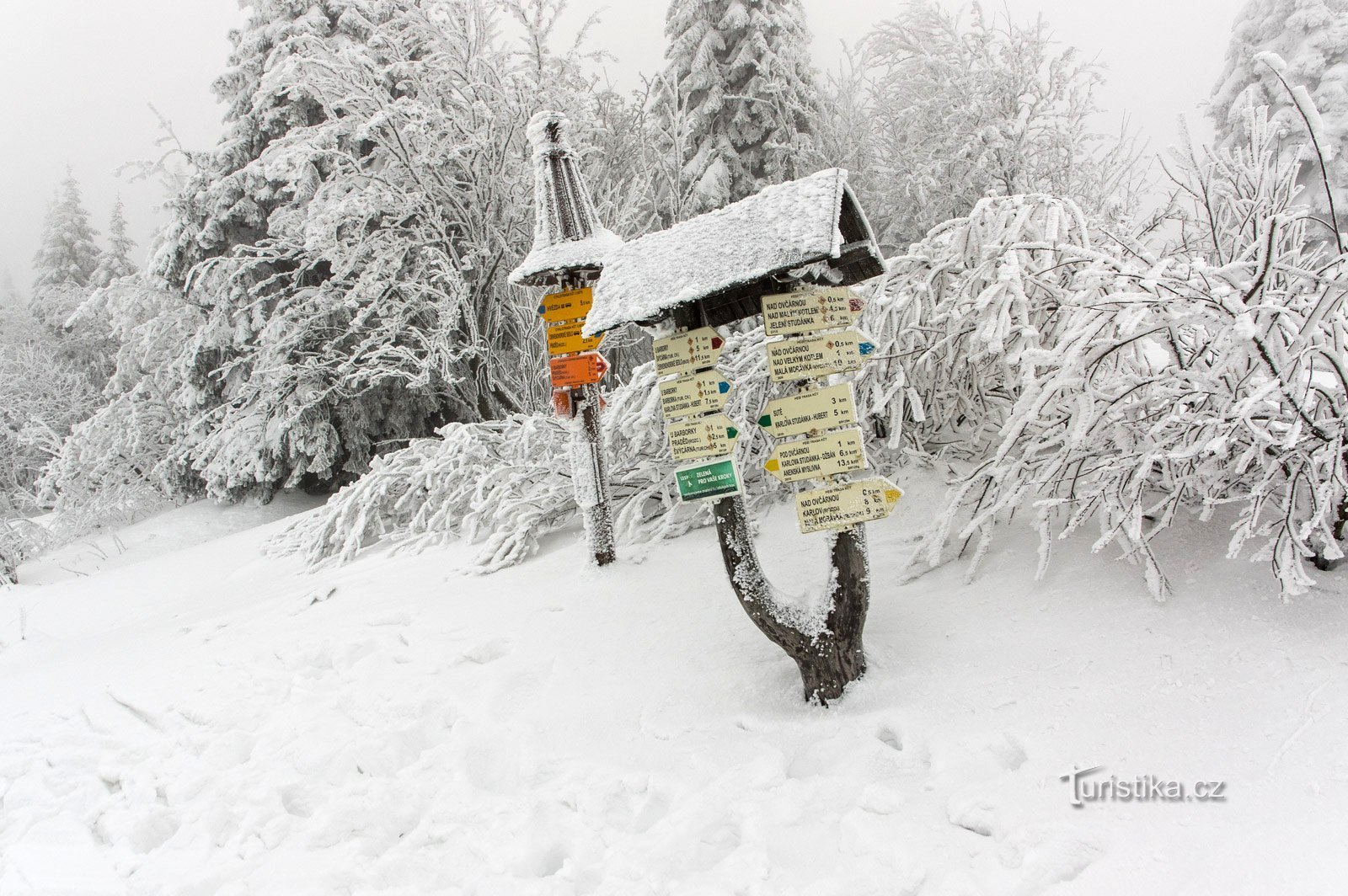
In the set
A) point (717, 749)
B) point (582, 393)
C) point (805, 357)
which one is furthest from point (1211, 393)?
point (582, 393)

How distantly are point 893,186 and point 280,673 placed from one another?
43.9 feet

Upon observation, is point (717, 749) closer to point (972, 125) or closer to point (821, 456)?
point (821, 456)

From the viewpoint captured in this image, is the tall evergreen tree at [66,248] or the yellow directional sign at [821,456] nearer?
the yellow directional sign at [821,456]

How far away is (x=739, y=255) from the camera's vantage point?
9.01 ft

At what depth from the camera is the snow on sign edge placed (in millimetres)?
2604

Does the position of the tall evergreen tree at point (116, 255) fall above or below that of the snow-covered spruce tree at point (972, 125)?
above

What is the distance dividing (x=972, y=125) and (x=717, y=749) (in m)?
12.5

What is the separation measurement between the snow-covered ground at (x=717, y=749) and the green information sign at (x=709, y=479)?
928 mm

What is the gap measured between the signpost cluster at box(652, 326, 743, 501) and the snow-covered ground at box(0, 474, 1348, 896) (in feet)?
3.20

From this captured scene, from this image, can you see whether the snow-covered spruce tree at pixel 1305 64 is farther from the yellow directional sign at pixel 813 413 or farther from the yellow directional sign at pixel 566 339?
the yellow directional sign at pixel 813 413

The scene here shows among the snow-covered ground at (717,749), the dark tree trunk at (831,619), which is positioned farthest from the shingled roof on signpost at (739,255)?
the snow-covered ground at (717,749)

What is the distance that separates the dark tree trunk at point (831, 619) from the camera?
2.95m

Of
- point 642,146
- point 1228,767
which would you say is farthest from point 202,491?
point 1228,767

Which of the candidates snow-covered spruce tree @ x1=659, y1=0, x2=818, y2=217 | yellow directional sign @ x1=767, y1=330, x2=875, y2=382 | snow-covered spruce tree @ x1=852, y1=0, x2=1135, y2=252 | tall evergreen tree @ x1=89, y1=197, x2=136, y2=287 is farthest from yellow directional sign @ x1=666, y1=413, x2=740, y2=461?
tall evergreen tree @ x1=89, y1=197, x2=136, y2=287
